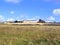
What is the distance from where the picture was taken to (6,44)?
2111 cm

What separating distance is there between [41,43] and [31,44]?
42.1 inches

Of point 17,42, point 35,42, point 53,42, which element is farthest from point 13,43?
point 53,42

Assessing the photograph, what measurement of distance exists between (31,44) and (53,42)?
2.56m

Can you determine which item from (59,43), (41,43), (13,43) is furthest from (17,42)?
(59,43)

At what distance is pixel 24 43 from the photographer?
21594 millimetres

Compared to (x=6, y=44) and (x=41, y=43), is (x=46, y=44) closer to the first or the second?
(x=41, y=43)

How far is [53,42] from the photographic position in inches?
867

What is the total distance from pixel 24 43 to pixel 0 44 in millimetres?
2493

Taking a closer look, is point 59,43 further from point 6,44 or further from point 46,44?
point 6,44

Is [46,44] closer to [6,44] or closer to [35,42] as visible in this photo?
[35,42]

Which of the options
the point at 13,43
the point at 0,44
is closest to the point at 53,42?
the point at 13,43

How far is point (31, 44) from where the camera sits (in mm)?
21031

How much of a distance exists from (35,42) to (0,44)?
3.75m

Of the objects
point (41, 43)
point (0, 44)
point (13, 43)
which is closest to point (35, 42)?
point (41, 43)
